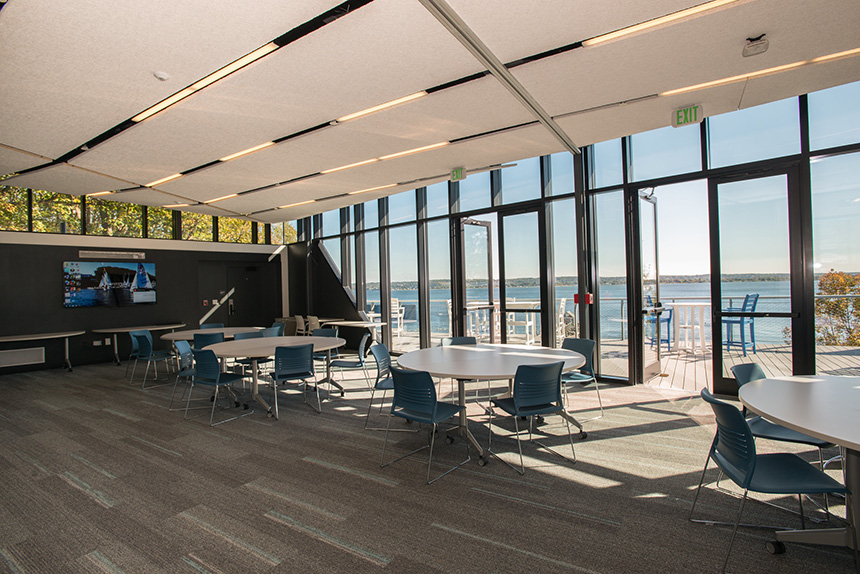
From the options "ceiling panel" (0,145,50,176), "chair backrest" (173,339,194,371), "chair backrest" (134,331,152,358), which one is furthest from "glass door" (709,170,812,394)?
"ceiling panel" (0,145,50,176)

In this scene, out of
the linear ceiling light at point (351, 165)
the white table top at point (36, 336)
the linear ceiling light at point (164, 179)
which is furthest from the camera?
the white table top at point (36, 336)

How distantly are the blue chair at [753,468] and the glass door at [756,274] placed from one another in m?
3.15

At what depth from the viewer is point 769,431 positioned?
2.90 meters

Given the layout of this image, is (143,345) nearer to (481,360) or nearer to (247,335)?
(247,335)

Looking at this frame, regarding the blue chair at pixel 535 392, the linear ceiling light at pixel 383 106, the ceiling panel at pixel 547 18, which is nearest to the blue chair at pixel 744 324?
the blue chair at pixel 535 392

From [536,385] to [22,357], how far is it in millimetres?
10152

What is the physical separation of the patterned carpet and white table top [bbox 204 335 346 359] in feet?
2.70

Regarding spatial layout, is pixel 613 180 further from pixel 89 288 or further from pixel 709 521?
pixel 89 288

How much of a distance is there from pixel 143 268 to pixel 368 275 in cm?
533

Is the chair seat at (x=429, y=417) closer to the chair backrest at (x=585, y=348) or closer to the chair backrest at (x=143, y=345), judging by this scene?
the chair backrest at (x=585, y=348)

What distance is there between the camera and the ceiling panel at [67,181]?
20.5 ft

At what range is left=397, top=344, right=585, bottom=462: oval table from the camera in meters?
3.49

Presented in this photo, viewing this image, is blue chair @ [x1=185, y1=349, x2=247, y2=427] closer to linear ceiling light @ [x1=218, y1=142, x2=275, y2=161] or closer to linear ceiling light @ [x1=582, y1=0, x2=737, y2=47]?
linear ceiling light @ [x1=218, y1=142, x2=275, y2=161]

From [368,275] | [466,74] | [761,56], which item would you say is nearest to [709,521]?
[761,56]
